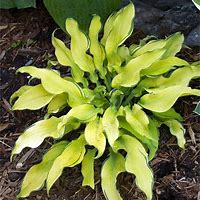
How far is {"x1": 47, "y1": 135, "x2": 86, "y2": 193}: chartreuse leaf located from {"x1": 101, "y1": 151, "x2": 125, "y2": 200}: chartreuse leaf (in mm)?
103

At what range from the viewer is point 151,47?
2.34 m

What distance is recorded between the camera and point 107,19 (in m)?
2.54

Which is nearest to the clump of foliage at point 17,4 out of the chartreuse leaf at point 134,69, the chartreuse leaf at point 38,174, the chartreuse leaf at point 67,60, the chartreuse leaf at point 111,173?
the chartreuse leaf at point 67,60

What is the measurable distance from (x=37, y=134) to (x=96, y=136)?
0.77 feet

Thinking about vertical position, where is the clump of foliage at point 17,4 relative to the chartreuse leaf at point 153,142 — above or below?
above

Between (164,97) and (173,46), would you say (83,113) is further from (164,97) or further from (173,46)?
(173,46)

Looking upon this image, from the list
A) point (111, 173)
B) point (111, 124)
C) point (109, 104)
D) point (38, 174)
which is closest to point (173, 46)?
point (109, 104)

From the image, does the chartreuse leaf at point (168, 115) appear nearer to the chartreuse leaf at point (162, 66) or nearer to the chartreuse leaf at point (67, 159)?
the chartreuse leaf at point (162, 66)

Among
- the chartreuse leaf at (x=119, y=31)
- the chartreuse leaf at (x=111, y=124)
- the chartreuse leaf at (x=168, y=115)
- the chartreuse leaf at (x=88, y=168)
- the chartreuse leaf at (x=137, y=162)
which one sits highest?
the chartreuse leaf at (x=119, y=31)

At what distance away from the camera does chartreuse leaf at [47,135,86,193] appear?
2117mm

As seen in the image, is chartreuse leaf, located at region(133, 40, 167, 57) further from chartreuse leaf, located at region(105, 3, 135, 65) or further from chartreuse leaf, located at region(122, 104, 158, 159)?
chartreuse leaf, located at region(122, 104, 158, 159)

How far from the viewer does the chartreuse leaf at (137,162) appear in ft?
6.65

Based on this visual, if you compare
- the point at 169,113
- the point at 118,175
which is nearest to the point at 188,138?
the point at 169,113

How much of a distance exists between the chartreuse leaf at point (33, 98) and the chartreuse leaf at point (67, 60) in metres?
0.14
